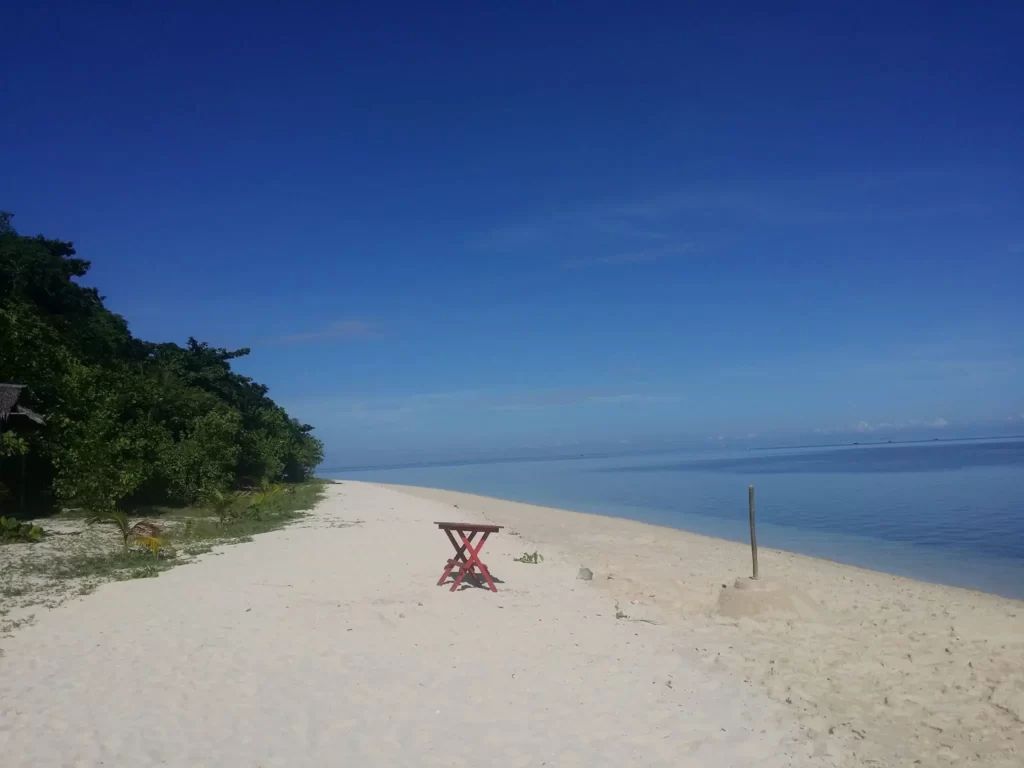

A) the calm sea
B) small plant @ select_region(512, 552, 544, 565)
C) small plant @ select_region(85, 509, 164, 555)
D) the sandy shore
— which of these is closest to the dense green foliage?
small plant @ select_region(85, 509, 164, 555)

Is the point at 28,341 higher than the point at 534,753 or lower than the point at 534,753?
higher

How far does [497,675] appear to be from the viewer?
19.9 feet

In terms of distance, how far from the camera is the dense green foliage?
15336 millimetres

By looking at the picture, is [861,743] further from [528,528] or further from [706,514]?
[706,514]

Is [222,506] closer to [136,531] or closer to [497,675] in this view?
[136,531]

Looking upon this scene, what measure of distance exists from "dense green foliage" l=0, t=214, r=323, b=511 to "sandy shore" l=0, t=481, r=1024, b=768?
6.55 m

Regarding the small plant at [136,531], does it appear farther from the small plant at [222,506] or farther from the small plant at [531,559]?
the small plant at [531,559]

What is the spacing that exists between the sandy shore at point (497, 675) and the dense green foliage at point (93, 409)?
6552 mm

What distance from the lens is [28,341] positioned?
16281 millimetres

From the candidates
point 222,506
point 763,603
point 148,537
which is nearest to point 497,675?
point 763,603

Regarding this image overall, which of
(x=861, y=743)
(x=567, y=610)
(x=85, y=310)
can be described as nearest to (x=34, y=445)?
(x=85, y=310)

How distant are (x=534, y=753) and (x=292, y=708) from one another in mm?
1826

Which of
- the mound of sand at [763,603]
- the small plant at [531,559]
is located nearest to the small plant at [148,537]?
the small plant at [531,559]

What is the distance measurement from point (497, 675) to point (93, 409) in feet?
45.1
